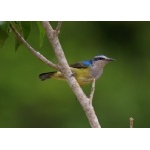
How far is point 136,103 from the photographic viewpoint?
269cm

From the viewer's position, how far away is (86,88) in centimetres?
260

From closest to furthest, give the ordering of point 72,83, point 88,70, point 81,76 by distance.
Answer: 1. point 72,83
2. point 81,76
3. point 88,70

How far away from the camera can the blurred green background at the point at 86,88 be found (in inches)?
106

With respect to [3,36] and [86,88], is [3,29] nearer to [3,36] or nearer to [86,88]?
[3,36]

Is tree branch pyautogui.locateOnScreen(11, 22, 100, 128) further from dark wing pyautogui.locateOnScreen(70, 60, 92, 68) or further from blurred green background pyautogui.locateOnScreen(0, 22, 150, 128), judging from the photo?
→ blurred green background pyautogui.locateOnScreen(0, 22, 150, 128)

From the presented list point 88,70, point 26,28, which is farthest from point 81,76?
point 26,28

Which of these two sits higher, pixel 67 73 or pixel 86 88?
pixel 86 88

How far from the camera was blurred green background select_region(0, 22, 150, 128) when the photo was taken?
2.69 metres

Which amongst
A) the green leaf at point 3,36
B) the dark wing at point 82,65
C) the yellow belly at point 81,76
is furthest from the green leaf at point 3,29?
the dark wing at point 82,65

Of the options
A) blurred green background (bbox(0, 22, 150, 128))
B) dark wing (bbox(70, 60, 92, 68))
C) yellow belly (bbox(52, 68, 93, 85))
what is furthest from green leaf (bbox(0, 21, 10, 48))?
blurred green background (bbox(0, 22, 150, 128))

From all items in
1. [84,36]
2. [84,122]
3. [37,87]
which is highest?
[84,36]
